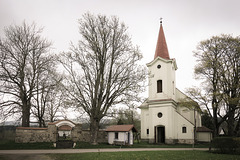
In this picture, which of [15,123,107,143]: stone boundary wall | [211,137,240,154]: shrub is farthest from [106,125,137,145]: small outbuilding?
[211,137,240,154]: shrub

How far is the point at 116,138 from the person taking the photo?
24.3 m

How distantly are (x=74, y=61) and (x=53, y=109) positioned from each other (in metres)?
12.1

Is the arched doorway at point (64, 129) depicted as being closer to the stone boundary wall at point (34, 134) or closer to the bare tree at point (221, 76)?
the stone boundary wall at point (34, 134)

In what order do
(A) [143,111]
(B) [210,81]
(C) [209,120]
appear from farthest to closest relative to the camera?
(C) [209,120]
(A) [143,111]
(B) [210,81]

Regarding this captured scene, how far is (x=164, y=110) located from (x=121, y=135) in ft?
27.4

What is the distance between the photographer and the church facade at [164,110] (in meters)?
27.8

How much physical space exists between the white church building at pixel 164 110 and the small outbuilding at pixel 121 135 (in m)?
5.89

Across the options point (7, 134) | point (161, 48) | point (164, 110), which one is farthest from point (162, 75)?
point (7, 134)

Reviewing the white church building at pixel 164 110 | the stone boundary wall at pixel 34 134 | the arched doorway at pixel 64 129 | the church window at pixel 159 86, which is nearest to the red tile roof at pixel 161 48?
the white church building at pixel 164 110

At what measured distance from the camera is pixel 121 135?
2383 centimetres

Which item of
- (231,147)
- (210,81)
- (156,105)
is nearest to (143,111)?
(156,105)

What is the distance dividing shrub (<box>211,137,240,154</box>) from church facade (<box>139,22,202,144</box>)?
11.4 meters

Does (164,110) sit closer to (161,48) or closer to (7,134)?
(161,48)

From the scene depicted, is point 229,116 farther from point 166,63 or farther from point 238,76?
point 166,63
